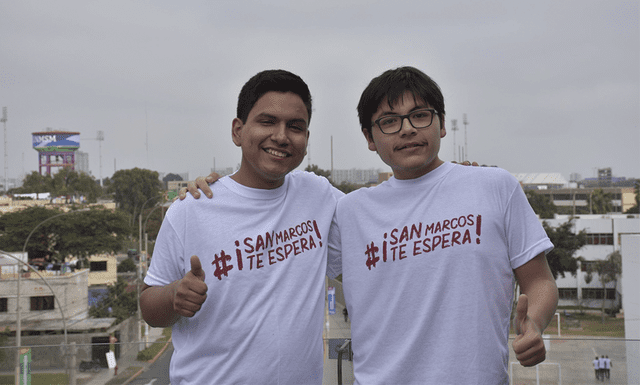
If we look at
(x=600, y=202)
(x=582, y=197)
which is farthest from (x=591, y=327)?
(x=582, y=197)

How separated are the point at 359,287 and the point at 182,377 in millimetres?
968

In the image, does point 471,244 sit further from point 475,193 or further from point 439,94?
point 439,94

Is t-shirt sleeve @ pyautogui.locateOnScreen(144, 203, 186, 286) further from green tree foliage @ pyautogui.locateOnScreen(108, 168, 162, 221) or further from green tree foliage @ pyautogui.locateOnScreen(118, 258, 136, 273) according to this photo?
green tree foliage @ pyautogui.locateOnScreen(108, 168, 162, 221)

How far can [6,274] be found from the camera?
33312 mm

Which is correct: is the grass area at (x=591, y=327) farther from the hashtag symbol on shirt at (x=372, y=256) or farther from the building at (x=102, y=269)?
the building at (x=102, y=269)

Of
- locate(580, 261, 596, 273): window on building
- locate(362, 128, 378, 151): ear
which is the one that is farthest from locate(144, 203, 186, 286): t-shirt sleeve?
locate(580, 261, 596, 273): window on building

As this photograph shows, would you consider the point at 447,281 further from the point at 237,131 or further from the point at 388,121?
the point at 237,131

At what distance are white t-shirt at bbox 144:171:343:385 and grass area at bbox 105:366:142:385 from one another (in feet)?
8.75

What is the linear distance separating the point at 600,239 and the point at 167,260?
46528mm

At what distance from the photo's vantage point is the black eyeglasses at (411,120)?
2.79 metres

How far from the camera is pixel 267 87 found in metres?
3.00

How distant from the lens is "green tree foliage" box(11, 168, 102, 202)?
259ft

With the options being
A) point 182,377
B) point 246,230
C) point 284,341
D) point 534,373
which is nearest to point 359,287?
point 284,341

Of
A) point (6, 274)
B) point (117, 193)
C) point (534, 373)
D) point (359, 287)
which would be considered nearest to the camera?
point (359, 287)
